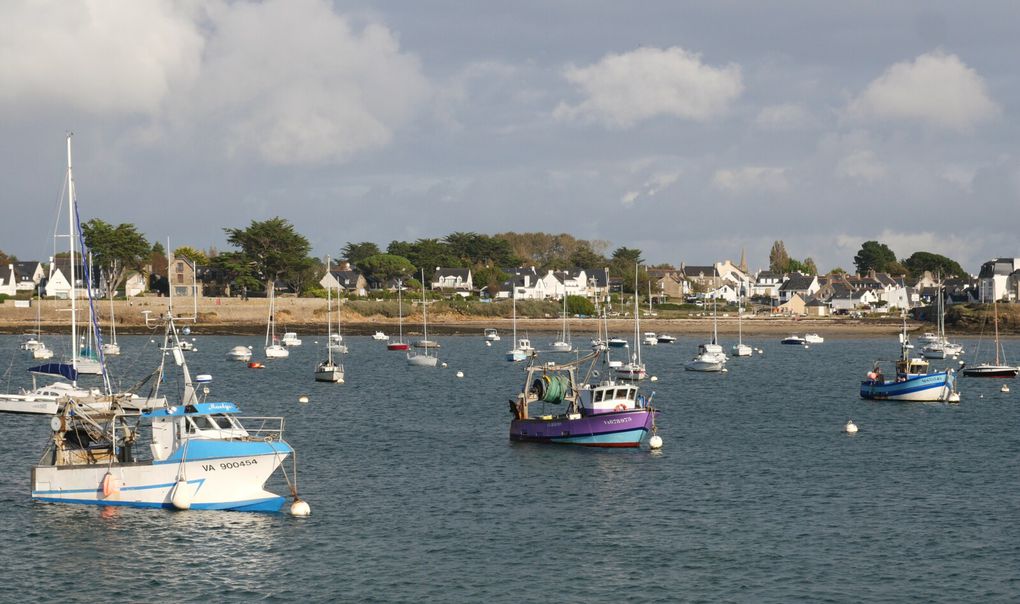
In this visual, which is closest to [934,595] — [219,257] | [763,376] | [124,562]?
[124,562]

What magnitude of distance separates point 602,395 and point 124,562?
83.0ft

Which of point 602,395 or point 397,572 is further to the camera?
point 602,395

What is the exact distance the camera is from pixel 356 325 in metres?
179

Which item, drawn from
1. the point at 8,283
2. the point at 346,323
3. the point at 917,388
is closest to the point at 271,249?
the point at 346,323

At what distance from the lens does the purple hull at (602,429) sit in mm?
51562

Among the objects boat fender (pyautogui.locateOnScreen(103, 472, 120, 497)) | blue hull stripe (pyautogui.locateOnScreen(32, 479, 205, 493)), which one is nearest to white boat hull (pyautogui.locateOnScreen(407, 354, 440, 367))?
blue hull stripe (pyautogui.locateOnScreen(32, 479, 205, 493))

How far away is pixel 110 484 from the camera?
124 feet

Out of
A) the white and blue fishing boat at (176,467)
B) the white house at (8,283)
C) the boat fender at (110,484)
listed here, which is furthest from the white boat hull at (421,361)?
the white house at (8,283)

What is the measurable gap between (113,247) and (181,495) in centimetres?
14866

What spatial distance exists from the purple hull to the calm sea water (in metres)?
0.61

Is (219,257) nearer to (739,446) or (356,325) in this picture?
(356,325)

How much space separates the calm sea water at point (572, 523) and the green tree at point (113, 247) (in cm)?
11890

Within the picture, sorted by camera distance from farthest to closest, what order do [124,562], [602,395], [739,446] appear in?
[739,446] < [602,395] < [124,562]

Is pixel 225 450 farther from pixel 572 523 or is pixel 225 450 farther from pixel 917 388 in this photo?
pixel 917 388
